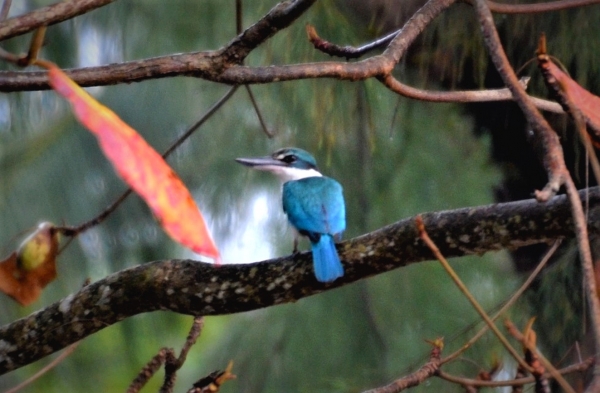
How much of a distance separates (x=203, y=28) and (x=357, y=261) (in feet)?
3.10

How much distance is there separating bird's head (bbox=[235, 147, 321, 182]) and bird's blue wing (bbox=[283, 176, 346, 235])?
0.03 metres

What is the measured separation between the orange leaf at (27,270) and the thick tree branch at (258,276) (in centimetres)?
8

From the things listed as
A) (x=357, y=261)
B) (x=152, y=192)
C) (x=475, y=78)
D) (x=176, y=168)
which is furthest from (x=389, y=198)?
(x=152, y=192)

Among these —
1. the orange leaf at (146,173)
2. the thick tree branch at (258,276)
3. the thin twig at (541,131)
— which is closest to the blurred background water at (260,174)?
the thick tree branch at (258,276)

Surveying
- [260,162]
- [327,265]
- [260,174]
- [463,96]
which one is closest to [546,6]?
[463,96]

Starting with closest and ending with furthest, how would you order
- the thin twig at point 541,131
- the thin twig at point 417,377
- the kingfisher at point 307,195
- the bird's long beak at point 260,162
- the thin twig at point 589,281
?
the thin twig at point 589,281
the thin twig at point 541,131
the thin twig at point 417,377
the kingfisher at point 307,195
the bird's long beak at point 260,162

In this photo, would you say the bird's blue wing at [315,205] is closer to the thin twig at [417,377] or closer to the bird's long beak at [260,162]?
the bird's long beak at [260,162]

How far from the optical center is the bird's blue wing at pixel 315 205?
1735mm

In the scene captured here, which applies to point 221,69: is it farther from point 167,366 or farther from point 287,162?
point 287,162

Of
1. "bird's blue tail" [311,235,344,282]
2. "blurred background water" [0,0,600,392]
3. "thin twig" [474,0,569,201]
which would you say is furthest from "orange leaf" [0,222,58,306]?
"thin twig" [474,0,569,201]

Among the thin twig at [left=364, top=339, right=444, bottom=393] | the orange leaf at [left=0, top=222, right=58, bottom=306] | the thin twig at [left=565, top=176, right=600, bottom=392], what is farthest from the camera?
the orange leaf at [left=0, top=222, right=58, bottom=306]

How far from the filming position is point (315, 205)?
180 centimetres

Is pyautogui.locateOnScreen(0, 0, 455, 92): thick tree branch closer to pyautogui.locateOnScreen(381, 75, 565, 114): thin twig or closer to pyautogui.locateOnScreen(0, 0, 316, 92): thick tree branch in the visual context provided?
pyautogui.locateOnScreen(0, 0, 316, 92): thick tree branch

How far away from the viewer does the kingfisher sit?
172 cm
